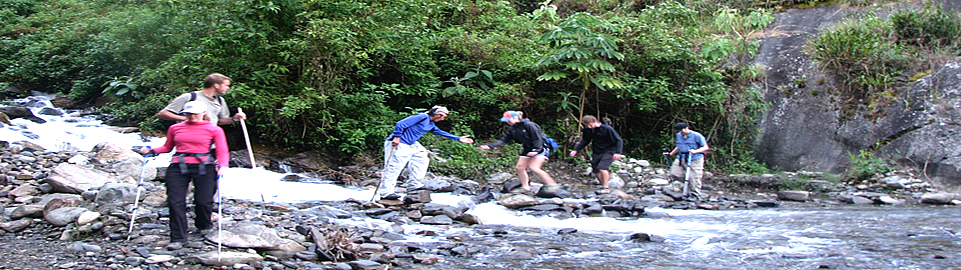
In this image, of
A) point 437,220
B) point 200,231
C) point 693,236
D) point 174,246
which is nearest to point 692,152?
point 693,236

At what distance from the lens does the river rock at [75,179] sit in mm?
Answer: 7758

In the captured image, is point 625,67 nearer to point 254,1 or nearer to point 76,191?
point 254,1

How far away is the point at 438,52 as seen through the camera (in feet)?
48.1

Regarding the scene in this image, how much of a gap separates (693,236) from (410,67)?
7.46 metres

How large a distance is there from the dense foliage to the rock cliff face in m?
0.80

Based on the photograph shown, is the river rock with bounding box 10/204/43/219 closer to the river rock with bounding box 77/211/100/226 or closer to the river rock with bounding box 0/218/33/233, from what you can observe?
the river rock with bounding box 0/218/33/233

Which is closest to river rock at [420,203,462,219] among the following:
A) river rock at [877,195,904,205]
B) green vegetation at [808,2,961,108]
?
river rock at [877,195,904,205]

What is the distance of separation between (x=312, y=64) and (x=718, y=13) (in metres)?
11.2

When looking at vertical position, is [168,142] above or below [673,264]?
above

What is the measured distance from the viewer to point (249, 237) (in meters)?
5.88

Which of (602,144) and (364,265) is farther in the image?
(602,144)

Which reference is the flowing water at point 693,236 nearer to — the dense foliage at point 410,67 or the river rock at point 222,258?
the river rock at point 222,258

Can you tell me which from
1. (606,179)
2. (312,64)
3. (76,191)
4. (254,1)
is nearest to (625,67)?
(606,179)

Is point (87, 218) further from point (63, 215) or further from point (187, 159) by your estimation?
point (187, 159)
